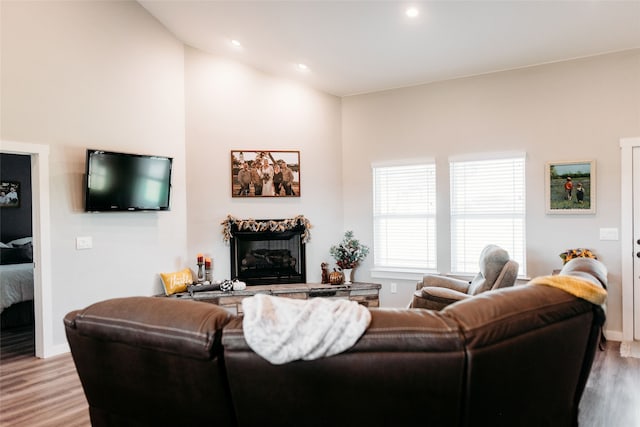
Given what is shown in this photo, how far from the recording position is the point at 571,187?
4.62 meters

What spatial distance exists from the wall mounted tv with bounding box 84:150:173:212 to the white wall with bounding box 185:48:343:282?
0.50 metres

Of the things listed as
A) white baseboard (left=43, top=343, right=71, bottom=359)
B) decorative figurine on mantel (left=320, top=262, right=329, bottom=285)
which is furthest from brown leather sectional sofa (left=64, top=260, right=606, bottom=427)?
decorative figurine on mantel (left=320, top=262, right=329, bottom=285)

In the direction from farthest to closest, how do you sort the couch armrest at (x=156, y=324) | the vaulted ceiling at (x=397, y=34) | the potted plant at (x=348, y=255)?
the potted plant at (x=348, y=255), the vaulted ceiling at (x=397, y=34), the couch armrest at (x=156, y=324)

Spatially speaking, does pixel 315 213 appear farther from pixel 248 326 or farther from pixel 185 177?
pixel 248 326

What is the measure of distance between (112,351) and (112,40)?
391 centimetres

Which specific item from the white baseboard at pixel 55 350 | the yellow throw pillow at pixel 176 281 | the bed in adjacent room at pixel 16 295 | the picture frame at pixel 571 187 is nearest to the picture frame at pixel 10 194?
the bed in adjacent room at pixel 16 295

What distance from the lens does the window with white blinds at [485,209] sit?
195 inches

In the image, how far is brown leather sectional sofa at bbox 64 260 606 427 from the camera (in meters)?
1.51

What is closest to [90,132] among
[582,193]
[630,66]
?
[582,193]

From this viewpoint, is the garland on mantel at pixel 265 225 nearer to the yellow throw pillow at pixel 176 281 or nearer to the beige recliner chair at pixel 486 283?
the yellow throw pillow at pixel 176 281

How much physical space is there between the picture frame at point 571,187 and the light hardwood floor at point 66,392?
1.44 meters

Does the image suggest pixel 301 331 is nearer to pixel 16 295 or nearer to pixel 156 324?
pixel 156 324

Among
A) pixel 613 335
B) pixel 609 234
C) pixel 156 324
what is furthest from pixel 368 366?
pixel 613 335

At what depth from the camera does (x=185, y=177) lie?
530cm
